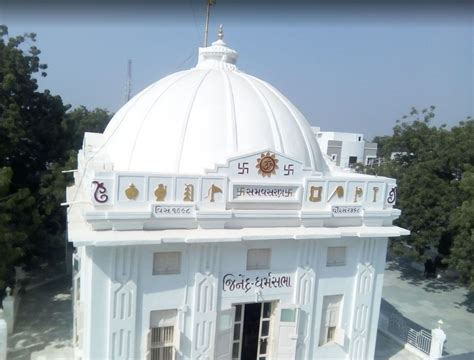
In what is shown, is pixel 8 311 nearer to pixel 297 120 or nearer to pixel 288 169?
pixel 288 169

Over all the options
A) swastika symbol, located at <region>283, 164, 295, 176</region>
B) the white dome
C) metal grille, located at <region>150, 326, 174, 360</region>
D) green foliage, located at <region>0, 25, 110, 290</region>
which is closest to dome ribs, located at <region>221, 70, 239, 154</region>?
the white dome

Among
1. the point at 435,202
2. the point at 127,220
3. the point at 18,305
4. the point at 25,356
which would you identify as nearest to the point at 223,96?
the point at 127,220

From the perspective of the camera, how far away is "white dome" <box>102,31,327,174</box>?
9.87 m

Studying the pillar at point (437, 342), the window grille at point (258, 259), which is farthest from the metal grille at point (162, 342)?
the pillar at point (437, 342)

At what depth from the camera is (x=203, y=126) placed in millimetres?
10023

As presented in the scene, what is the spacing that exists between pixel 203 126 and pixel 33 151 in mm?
11298

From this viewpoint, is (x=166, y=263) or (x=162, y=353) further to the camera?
(x=162, y=353)

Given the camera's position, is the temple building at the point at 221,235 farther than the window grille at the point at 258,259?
No

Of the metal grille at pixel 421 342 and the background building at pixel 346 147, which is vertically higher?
the background building at pixel 346 147

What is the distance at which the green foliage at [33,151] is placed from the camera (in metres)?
14.8

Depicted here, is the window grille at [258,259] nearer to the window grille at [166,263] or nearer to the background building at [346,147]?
the window grille at [166,263]

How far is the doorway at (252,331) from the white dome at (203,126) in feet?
11.8

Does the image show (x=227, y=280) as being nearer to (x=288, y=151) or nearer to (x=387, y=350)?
(x=288, y=151)

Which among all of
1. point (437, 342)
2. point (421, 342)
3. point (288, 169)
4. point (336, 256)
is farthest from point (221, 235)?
point (421, 342)
